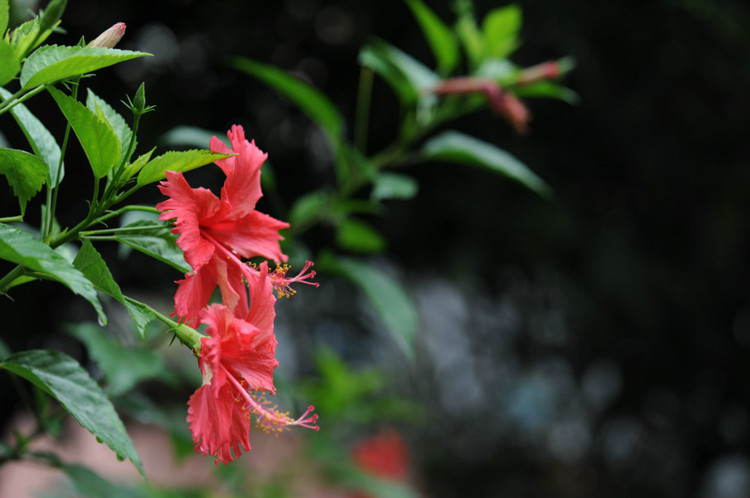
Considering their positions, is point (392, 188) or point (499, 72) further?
point (499, 72)

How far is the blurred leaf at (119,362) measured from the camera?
2.86ft

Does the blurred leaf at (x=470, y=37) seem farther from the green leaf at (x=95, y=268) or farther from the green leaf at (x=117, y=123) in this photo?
the green leaf at (x=95, y=268)

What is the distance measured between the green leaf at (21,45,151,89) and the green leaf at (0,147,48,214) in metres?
0.06

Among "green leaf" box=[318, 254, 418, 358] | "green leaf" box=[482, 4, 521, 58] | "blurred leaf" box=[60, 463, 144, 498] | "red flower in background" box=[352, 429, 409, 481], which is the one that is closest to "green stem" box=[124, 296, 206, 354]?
"blurred leaf" box=[60, 463, 144, 498]

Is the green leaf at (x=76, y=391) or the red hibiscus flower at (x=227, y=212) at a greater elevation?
the red hibiscus flower at (x=227, y=212)

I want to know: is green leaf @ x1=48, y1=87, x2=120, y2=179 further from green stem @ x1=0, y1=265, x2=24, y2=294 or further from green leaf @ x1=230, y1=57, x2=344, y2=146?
green leaf @ x1=230, y1=57, x2=344, y2=146

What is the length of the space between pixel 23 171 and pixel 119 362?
1.54ft

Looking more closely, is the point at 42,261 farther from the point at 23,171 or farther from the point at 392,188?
the point at 392,188

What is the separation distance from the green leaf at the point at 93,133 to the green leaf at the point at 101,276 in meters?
0.06

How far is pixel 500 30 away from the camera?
1.21m

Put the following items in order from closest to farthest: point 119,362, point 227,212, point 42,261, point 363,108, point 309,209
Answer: point 42,261, point 227,212, point 119,362, point 309,209, point 363,108

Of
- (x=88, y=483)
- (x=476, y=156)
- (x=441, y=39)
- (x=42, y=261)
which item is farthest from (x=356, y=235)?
(x=42, y=261)

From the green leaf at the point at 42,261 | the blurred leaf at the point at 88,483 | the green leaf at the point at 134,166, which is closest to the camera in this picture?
the green leaf at the point at 42,261

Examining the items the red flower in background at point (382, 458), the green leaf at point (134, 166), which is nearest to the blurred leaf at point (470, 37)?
the green leaf at point (134, 166)
